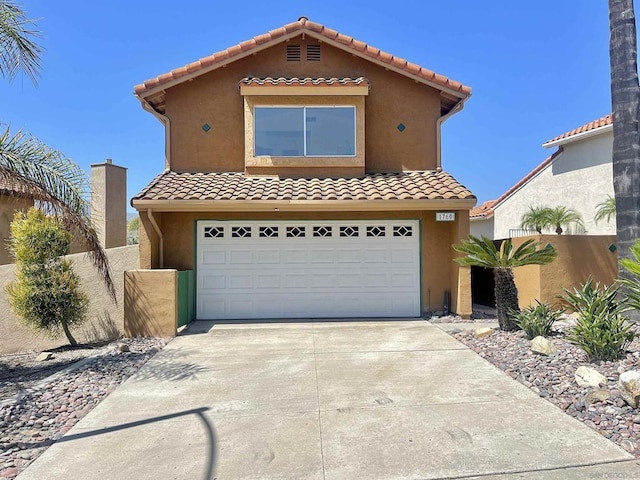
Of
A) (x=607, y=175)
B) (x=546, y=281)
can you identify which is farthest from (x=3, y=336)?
(x=607, y=175)

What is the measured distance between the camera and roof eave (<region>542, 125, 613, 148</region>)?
16.7 m

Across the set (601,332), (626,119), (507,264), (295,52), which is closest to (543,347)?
(601,332)

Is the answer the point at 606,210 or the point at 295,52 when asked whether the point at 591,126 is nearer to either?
the point at 606,210

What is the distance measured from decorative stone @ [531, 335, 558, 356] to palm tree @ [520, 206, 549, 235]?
14.2 m

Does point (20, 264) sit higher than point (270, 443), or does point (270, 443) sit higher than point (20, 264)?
point (20, 264)

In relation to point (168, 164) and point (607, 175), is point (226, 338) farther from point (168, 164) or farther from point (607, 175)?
point (607, 175)

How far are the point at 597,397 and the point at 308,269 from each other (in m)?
7.11

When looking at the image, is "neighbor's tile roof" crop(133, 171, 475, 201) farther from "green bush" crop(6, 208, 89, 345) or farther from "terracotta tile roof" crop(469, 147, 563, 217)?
"terracotta tile roof" crop(469, 147, 563, 217)

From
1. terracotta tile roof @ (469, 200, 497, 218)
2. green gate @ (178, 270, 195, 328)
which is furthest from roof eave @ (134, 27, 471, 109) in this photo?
terracotta tile roof @ (469, 200, 497, 218)

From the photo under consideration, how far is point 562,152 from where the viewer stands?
63.9 feet

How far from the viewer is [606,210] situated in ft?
54.3

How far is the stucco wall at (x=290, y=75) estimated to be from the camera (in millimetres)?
11742

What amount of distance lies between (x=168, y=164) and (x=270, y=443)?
9.22 metres

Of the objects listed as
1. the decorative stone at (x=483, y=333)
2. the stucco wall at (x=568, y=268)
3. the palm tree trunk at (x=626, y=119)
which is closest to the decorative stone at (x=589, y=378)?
the decorative stone at (x=483, y=333)
